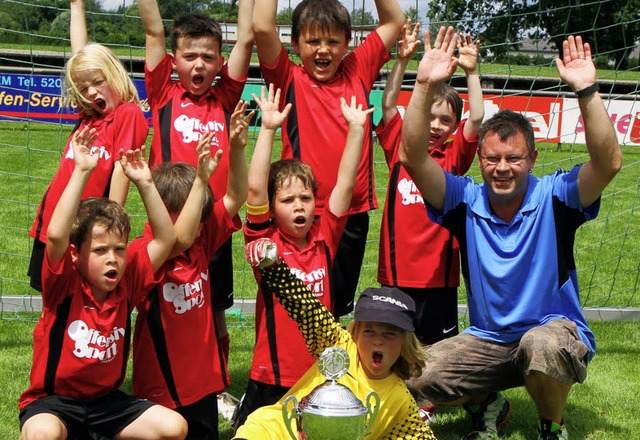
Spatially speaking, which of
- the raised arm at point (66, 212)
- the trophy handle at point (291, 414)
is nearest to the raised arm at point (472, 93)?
the trophy handle at point (291, 414)

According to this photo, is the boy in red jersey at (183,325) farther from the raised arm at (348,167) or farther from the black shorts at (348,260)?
the black shorts at (348,260)

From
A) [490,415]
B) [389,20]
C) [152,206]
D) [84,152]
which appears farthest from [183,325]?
[389,20]

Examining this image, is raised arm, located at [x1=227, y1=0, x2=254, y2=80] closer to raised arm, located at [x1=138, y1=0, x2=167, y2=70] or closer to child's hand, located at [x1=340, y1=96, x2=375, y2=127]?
raised arm, located at [x1=138, y1=0, x2=167, y2=70]

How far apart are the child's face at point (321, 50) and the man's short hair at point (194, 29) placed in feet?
1.25

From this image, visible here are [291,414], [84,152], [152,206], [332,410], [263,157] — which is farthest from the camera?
[263,157]

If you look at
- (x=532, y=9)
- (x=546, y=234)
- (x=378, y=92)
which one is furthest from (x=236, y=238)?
(x=546, y=234)

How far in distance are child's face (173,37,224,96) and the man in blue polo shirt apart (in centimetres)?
97

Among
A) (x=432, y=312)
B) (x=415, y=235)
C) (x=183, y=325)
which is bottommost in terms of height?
(x=432, y=312)

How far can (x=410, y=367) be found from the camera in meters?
3.36

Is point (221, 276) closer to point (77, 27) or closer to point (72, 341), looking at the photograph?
point (72, 341)

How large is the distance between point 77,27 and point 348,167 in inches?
64.2

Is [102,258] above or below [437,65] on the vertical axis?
below

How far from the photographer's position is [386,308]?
323cm

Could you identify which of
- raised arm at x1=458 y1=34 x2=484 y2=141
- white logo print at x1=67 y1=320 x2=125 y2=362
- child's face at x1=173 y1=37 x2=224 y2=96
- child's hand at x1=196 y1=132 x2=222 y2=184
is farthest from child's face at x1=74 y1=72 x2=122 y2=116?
raised arm at x1=458 y1=34 x2=484 y2=141
